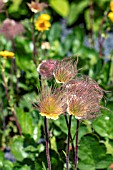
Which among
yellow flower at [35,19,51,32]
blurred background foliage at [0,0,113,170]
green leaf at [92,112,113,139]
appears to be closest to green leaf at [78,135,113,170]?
blurred background foliage at [0,0,113,170]

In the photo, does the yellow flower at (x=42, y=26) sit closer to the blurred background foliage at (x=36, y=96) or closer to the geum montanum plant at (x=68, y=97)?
the blurred background foliage at (x=36, y=96)

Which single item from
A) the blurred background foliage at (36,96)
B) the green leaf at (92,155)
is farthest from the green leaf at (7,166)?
the green leaf at (92,155)

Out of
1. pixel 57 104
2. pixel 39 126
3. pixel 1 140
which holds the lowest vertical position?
pixel 1 140

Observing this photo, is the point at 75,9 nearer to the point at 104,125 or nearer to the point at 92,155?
the point at 104,125

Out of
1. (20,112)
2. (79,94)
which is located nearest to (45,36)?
(20,112)

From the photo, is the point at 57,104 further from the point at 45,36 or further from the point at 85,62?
the point at 45,36

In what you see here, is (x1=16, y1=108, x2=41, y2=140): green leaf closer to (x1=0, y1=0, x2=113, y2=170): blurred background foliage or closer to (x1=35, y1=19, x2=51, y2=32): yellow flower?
(x1=0, y1=0, x2=113, y2=170): blurred background foliage

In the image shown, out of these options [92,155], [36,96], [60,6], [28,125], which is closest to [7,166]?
[28,125]
